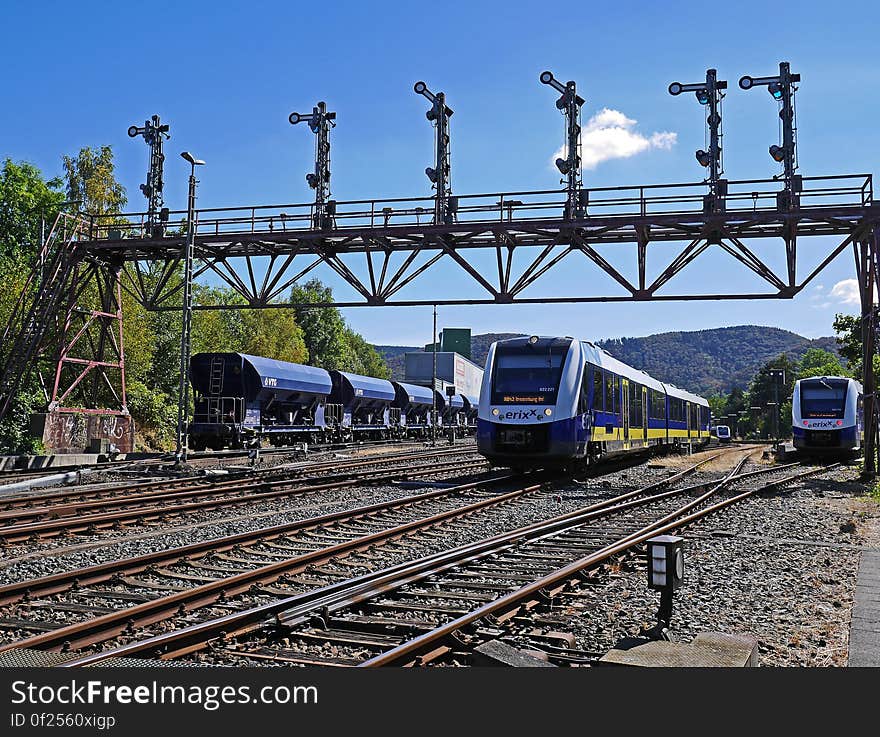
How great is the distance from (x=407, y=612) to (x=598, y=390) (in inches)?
538

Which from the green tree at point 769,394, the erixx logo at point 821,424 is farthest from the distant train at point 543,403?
the green tree at point 769,394

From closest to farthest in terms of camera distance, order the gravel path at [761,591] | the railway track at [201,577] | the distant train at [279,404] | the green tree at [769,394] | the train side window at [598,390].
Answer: the gravel path at [761,591], the railway track at [201,577], the train side window at [598,390], the distant train at [279,404], the green tree at [769,394]

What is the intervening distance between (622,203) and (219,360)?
15.9 meters

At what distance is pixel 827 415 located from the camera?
29.3 metres

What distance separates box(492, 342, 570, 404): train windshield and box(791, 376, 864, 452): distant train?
50.8 ft

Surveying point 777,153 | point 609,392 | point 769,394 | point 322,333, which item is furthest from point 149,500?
point 769,394

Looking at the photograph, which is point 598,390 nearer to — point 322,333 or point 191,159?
point 191,159

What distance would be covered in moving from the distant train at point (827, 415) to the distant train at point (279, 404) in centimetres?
1852

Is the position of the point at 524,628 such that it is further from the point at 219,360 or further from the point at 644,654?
the point at 219,360

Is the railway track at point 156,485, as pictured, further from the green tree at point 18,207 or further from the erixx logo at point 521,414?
the green tree at point 18,207

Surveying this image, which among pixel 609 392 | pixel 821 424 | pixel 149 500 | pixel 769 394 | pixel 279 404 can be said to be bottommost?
pixel 149 500

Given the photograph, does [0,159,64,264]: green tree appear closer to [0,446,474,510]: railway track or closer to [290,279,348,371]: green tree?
[0,446,474,510]: railway track

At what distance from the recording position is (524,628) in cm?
614

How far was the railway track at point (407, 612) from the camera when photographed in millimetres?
5355
